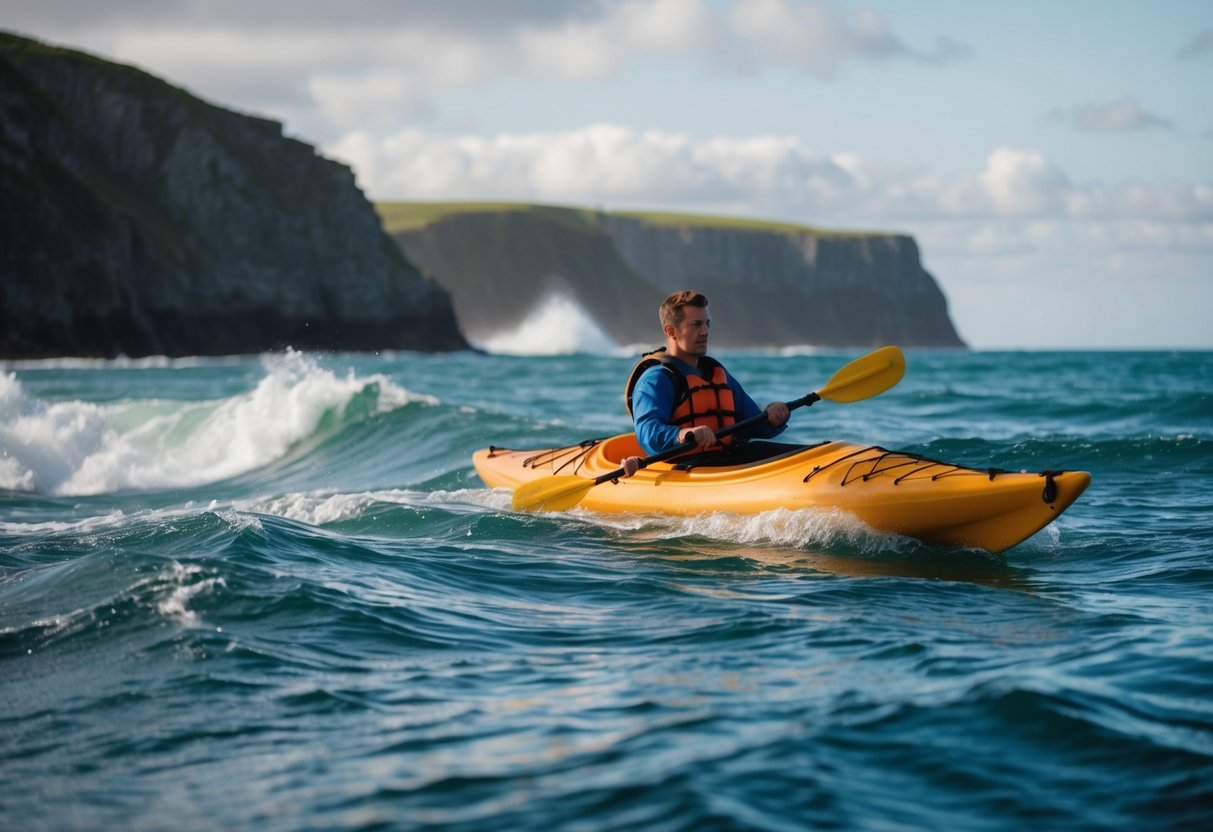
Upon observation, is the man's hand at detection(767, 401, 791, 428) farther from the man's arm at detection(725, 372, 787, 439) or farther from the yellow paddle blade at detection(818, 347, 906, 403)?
the yellow paddle blade at detection(818, 347, 906, 403)

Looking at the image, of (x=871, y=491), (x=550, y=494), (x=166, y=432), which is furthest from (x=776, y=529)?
(x=166, y=432)

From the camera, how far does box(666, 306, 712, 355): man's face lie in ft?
23.1

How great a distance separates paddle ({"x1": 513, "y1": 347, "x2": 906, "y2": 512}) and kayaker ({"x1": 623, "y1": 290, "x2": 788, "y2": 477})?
0.12m

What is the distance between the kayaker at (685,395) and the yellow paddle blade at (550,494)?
57 centimetres

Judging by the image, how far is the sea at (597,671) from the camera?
3098mm

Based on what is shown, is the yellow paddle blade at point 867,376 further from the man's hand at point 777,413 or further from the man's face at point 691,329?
the man's face at point 691,329

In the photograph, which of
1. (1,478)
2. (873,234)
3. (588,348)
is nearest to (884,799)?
(1,478)

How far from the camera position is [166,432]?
646 inches

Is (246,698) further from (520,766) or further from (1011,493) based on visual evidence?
(1011,493)

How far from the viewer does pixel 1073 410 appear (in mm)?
15852

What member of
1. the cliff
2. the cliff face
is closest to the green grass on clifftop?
the cliff

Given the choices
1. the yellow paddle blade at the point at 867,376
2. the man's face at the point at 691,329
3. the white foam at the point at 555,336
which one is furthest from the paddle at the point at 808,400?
the white foam at the point at 555,336

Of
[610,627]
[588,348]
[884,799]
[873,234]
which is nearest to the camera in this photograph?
[884,799]

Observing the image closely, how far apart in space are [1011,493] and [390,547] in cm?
320
